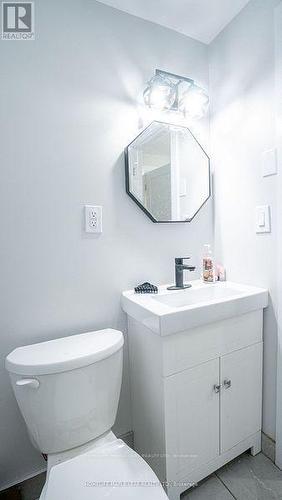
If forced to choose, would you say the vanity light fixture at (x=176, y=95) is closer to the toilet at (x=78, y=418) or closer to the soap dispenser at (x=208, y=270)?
the soap dispenser at (x=208, y=270)

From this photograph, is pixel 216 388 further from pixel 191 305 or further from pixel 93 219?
pixel 93 219

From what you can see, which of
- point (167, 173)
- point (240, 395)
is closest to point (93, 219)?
point (167, 173)

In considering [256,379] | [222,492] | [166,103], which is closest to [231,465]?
[222,492]

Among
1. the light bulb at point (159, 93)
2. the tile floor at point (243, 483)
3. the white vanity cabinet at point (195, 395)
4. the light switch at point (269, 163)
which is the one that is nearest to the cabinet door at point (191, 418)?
the white vanity cabinet at point (195, 395)

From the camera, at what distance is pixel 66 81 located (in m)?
1.13

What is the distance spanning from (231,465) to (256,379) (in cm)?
43

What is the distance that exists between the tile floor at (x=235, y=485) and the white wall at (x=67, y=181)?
0.22ft

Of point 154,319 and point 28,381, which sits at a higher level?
point 154,319

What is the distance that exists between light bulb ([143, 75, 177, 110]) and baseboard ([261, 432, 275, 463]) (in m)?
1.79

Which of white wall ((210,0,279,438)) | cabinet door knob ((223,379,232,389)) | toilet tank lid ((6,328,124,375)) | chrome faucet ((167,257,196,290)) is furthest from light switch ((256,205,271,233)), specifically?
toilet tank lid ((6,328,124,375))

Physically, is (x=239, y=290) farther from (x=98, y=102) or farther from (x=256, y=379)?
(x=98, y=102)

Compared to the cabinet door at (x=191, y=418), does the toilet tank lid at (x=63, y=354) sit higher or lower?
higher

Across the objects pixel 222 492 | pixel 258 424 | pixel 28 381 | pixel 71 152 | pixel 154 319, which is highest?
pixel 71 152

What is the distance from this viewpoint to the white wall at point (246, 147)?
119 centimetres
